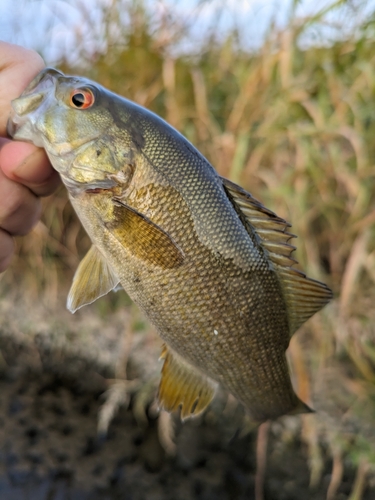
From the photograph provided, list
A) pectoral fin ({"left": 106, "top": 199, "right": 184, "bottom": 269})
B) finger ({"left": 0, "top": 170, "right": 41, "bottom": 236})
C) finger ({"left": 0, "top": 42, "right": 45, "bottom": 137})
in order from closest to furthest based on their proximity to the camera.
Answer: pectoral fin ({"left": 106, "top": 199, "right": 184, "bottom": 269}) → finger ({"left": 0, "top": 42, "right": 45, "bottom": 137}) → finger ({"left": 0, "top": 170, "right": 41, "bottom": 236})

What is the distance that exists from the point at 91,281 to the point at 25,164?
0.35 metres

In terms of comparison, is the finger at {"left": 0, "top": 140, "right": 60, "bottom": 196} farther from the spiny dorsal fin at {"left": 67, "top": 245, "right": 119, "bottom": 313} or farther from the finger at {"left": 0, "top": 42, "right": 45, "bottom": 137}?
the spiny dorsal fin at {"left": 67, "top": 245, "right": 119, "bottom": 313}

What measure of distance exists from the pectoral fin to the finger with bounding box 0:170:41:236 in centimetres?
36

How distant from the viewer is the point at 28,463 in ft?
6.22

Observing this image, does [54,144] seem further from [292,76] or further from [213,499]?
[213,499]

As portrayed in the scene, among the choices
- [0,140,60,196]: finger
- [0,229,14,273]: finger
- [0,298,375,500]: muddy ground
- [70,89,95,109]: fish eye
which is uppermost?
[70,89,95,109]: fish eye

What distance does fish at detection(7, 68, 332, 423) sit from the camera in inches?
36.6

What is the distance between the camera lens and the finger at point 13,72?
1.01 metres

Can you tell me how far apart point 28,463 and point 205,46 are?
97.8 inches

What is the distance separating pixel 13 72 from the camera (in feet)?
3.34

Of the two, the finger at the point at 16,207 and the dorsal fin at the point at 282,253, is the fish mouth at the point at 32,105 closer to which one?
the finger at the point at 16,207

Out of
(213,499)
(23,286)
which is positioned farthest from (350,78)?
(23,286)

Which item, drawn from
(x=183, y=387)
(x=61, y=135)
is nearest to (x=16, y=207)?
(x=61, y=135)

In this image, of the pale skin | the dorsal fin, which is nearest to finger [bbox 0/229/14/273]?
the pale skin
